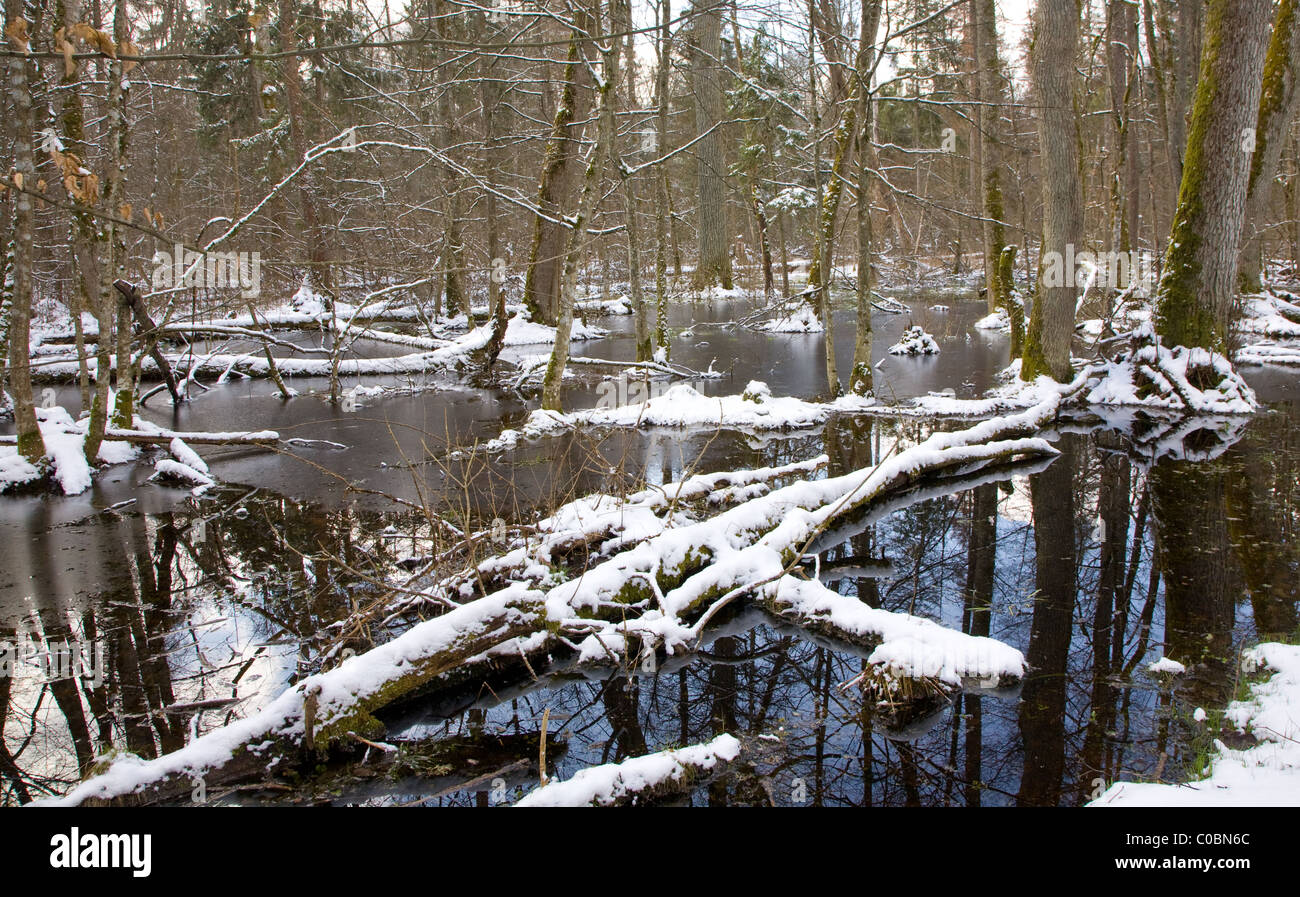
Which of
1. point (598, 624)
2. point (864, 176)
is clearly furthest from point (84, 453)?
point (864, 176)

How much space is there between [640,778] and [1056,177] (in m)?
11.9

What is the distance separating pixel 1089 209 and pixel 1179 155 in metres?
15.6

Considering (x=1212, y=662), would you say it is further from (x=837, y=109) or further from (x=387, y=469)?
(x=837, y=109)

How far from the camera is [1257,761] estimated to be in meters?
3.78

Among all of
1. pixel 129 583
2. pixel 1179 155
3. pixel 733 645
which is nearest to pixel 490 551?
pixel 733 645

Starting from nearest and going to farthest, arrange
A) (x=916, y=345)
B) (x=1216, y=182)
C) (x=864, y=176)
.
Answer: (x=1216, y=182) < (x=864, y=176) < (x=916, y=345)

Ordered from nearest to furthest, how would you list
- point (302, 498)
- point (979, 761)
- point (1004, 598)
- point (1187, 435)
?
point (979, 761), point (1004, 598), point (302, 498), point (1187, 435)

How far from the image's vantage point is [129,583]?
6.80 meters

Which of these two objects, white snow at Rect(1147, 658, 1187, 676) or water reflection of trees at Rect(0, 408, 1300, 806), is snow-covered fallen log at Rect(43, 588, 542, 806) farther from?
white snow at Rect(1147, 658, 1187, 676)

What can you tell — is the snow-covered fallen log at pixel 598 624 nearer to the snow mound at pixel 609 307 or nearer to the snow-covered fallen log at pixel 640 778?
the snow-covered fallen log at pixel 640 778

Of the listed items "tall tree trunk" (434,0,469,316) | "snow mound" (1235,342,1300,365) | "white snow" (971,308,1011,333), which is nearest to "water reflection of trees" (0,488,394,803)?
"tall tree trunk" (434,0,469,316)

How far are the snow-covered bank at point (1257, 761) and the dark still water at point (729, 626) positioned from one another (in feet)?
0.58

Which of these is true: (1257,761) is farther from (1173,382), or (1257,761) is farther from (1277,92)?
(1277,92)

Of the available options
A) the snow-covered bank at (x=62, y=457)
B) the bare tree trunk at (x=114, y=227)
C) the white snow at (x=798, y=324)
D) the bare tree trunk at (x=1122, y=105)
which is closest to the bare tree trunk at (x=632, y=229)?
the bare tree trunk at (x=114, y=227)
